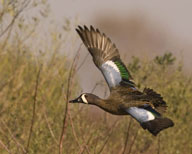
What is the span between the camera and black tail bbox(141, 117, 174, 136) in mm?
5764

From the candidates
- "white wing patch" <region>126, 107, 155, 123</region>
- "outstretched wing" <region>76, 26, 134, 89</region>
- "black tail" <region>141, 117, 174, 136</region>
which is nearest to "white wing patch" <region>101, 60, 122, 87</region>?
"outstretched wing" <region>76, 26, 134, 89</region>

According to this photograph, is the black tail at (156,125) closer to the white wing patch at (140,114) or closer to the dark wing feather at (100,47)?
the white wing patch at (140,114)

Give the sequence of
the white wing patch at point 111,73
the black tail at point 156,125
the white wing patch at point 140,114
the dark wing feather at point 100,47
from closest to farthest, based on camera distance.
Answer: the black tail at point 156,125, the white wing patch at point 140,114, the white wing patch at point 111,73, the dark wing feather at point 100,47

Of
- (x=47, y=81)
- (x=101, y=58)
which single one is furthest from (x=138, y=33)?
(x=101, y=58)

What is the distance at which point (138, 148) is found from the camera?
8953 mm

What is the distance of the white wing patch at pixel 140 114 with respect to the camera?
613 cm

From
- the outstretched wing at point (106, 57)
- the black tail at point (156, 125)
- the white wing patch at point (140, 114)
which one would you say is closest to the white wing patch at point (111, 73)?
the outstretched wing at point (106, 57)

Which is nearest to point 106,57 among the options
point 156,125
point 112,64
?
point 112,64

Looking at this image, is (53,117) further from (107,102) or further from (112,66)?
(107,102)

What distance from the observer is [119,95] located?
23.4 ft

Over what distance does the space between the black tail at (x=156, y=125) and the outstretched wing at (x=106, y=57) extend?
1517 millimetres

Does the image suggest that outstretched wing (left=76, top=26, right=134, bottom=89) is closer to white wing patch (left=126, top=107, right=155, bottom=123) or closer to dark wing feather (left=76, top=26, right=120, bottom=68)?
dark wing feather (left=76, top=26, right=120, bottom=68)

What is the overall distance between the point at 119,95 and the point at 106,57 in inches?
42.6

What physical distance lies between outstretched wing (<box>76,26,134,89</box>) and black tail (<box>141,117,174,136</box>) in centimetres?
152
